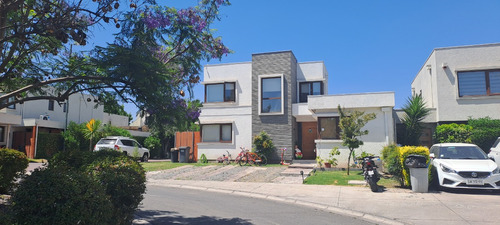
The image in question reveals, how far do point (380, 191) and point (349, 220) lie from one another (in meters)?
4.17

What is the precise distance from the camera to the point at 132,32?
6078 mm

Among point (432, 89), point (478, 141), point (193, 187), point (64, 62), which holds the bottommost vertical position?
point (193, 187)

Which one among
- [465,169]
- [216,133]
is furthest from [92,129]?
[465,169]

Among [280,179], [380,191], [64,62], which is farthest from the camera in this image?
[280,179]

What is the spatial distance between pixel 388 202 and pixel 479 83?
43.5 feet

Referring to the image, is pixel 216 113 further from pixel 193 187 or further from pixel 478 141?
pixel 478 141

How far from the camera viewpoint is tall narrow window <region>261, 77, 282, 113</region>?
2191 centimetres

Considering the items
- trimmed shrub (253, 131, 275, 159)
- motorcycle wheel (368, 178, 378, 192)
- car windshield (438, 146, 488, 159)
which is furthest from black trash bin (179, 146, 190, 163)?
car windshield (438, 146, 488, 159)

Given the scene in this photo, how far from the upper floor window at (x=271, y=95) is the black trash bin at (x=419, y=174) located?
11.2m

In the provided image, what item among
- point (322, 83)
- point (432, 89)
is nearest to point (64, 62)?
point (322, 83)

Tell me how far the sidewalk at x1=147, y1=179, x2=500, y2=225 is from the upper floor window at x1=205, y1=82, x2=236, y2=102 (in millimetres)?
10558

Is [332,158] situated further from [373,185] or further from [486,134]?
[486,134]

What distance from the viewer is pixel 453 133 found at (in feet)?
58.1

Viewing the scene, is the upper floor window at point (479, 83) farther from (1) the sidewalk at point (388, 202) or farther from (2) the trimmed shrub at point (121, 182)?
(2) the trimmed shrub at point (121, 182)
